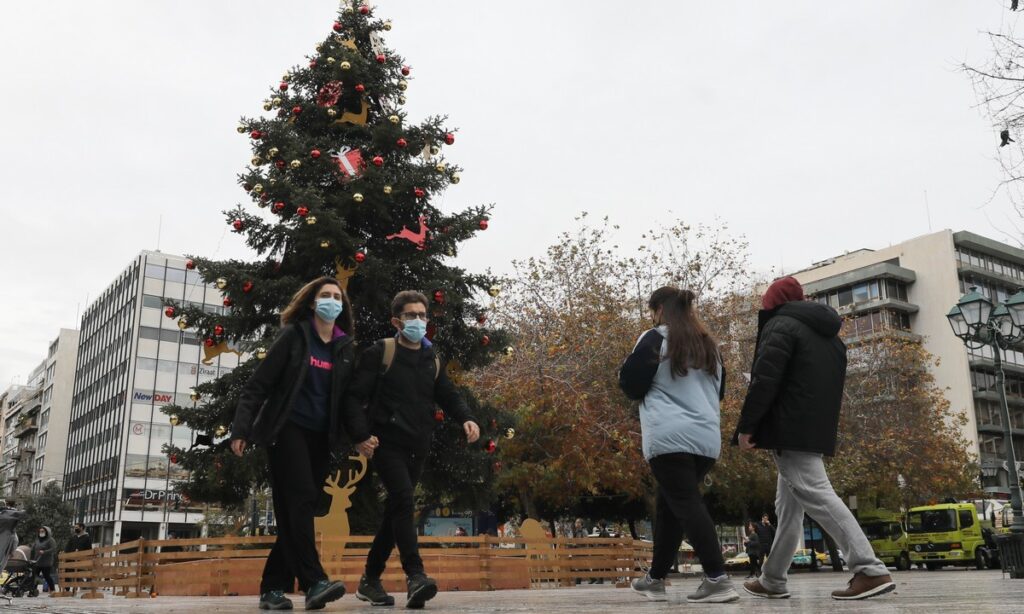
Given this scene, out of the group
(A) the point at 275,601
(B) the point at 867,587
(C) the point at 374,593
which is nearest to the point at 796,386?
(B) the point at 867,587

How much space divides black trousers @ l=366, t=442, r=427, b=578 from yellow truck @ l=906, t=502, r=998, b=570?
30.8 metres

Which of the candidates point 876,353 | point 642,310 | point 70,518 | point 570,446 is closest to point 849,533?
point 570,446

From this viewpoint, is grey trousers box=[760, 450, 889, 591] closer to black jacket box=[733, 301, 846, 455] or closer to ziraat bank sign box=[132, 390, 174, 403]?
black jacket box=[733, 301, 846, 455]

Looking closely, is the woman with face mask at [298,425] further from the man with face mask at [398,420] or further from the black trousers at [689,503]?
the black trousers at [689,503]

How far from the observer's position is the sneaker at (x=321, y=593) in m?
4.61

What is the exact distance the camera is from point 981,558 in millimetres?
30594

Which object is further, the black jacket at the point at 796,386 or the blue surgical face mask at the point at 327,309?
the black jacket at the point at 796,386

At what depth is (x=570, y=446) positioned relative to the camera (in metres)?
22.8

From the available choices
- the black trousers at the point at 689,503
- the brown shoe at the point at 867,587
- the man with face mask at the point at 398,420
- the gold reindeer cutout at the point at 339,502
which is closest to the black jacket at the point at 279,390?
the man with face mask at the point at 398,420

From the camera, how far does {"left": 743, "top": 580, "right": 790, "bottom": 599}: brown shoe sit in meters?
5.52

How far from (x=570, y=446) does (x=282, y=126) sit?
12015 millimetres

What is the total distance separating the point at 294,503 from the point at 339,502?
8.72 metres

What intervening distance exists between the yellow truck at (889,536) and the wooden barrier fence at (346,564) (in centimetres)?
2202

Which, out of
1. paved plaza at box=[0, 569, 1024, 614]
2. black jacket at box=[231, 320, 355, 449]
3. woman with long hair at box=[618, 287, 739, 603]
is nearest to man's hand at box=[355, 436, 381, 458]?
black jacket at box=[231, 320, 355, 449]
